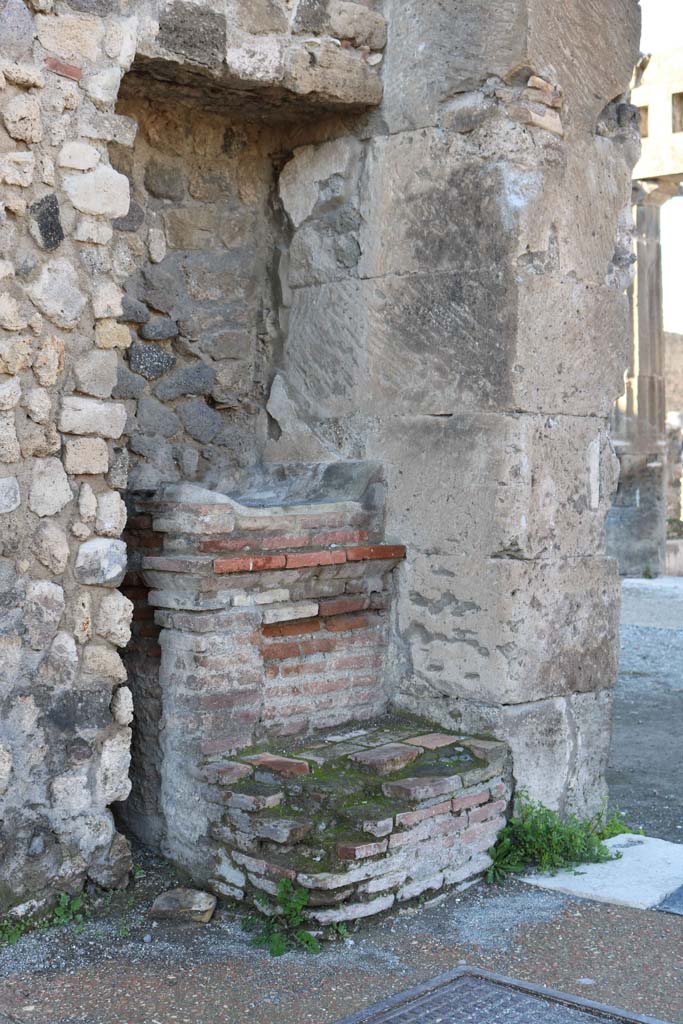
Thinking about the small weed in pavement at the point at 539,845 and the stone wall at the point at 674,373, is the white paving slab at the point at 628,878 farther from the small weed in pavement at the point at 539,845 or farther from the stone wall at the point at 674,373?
the stone wall at the point at 674,373

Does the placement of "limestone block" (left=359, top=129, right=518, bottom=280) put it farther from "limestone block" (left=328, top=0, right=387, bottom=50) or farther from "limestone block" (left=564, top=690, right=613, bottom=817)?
"limestone block" (left=564, top=690, right=613, bottom=817)

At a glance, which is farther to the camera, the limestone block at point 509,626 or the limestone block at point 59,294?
the limestone block at point 509,626

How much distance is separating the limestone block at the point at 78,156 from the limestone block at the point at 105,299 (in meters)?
0.32

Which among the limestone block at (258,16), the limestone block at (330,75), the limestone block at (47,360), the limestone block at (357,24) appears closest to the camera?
the limestone block at (47,360)

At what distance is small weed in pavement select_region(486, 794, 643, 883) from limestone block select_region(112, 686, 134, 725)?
128cm

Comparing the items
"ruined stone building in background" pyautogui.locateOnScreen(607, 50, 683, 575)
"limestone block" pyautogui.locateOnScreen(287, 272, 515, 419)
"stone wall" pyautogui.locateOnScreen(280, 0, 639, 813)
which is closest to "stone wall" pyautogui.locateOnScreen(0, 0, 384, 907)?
"stone wall" pyautogui.locateOnScreen(280, 0, 639, 813)

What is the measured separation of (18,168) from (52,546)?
1.03 m

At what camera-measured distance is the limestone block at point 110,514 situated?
11.1ft

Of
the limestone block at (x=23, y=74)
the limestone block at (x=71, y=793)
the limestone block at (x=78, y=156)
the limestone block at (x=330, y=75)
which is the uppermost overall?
the limestone block at (x=330, y=75)

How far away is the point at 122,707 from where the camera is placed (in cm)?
343

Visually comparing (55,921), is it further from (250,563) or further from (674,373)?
(674,373)

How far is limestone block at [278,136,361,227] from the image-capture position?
14.0 ft

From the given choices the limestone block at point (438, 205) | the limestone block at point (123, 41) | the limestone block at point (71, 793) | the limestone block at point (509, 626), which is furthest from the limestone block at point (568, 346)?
the limestone block at point (71, 793)

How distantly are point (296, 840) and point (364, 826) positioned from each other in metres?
0.20
